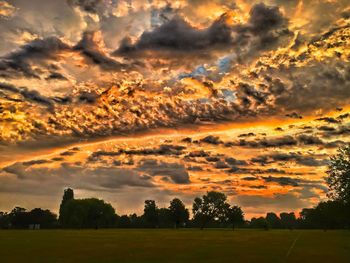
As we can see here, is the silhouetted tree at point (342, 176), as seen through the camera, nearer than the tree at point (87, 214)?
Yes

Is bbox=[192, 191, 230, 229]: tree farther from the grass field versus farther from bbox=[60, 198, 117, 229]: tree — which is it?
the grass field

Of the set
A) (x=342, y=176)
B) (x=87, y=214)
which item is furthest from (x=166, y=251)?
(x=87, y=214)

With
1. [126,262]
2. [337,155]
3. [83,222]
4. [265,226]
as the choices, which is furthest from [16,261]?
[265,226]

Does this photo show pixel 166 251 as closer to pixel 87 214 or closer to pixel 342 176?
pixel 342 176

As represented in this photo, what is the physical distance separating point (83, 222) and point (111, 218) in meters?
18.1

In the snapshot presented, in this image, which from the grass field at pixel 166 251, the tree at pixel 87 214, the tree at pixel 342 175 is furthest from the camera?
the tree at pixel 87 214

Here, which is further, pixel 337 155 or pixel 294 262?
pixel 337 155

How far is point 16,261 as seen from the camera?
30812mm

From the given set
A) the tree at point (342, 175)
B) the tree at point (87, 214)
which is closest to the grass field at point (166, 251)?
the tree at point (342, 175)

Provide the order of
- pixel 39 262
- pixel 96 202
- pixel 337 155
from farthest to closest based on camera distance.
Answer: pixel 96 202 → pixel 337 155 → pixel 39 262

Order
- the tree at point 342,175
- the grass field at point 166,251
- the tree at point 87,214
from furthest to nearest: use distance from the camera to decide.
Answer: the tree at point 87,214 < the tree at point 342,175 < the grass field at point 166,251

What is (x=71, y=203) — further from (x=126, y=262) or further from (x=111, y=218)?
(x=126, y=262)

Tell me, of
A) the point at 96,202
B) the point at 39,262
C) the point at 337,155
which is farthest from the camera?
the point at 96,202

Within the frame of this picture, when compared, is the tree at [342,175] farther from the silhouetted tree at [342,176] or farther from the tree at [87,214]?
the tree at [87,214]
